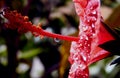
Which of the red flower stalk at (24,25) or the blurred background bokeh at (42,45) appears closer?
the red flower stalk at (24,25)

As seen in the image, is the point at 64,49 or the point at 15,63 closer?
the point at 64,49

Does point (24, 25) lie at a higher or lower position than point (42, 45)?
higher

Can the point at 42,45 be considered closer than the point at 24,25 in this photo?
No

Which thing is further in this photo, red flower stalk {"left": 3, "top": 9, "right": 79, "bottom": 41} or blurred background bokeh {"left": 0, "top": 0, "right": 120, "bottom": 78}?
blurred background bokeh {"left": 0, "top": 0, "right": 120, "bottom": 78}

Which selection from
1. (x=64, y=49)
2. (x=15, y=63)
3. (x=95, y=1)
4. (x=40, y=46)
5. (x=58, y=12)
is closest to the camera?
(x=95, y=1)

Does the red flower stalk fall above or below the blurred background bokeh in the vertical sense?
above

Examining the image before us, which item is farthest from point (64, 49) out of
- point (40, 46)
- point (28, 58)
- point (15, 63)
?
point (40, 46)

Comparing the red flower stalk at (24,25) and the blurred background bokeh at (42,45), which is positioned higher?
the red flower stalk at (24,25)

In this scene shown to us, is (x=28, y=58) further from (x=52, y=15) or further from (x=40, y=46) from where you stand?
(x=52, y=15)
